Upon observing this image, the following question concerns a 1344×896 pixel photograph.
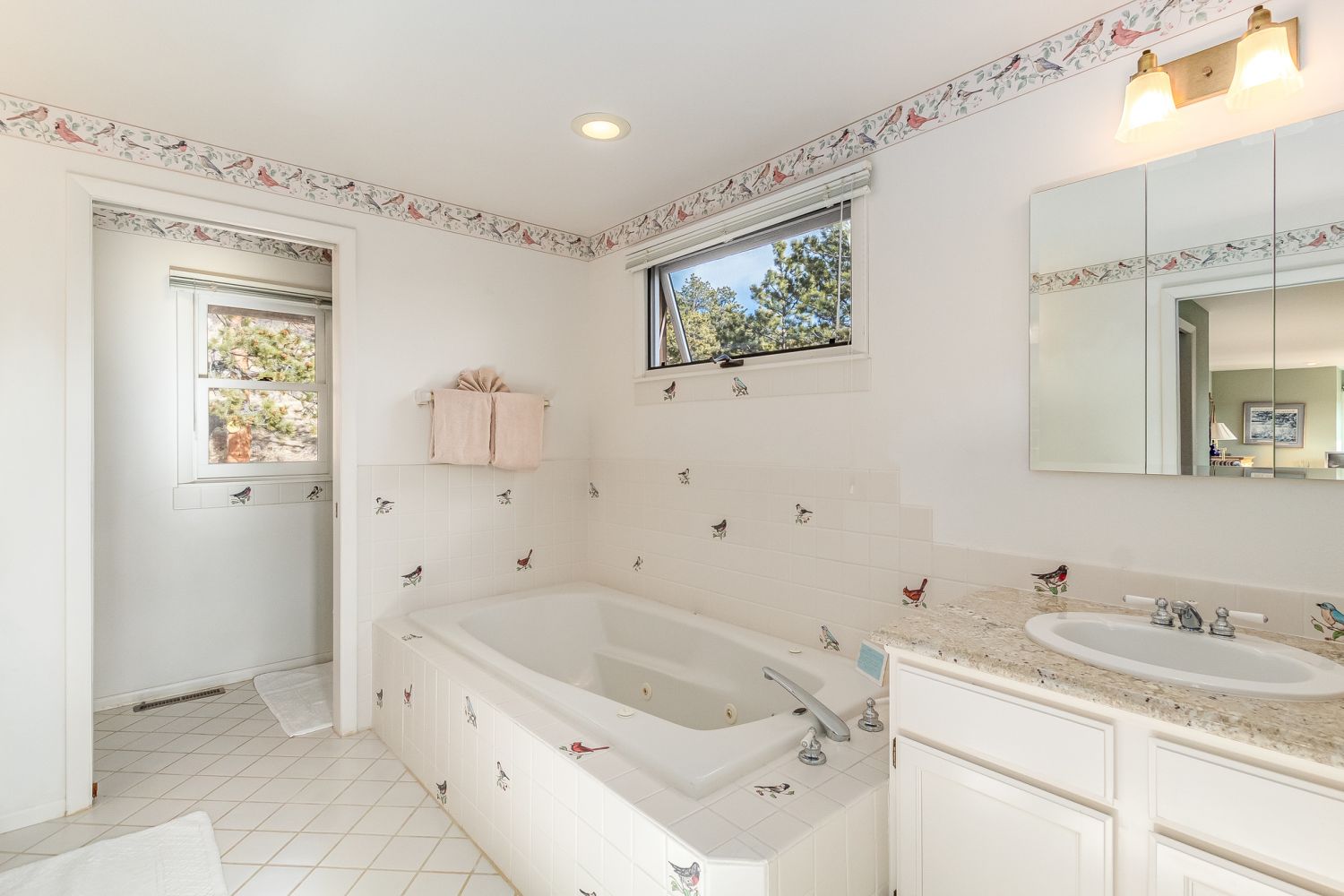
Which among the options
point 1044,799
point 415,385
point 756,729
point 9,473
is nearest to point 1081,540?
point 1044,799

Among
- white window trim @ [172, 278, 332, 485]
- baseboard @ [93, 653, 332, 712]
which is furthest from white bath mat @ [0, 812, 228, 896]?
white window trim @ [172, 278, 332, 485]

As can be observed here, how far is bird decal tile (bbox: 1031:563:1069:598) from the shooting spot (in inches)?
65.8

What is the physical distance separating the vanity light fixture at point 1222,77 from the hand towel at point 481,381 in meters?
2.45

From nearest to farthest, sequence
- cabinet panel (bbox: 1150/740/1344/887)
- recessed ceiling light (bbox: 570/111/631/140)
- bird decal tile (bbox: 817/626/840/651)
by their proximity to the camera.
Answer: cabinet panel (bbox: 1150/740/1344/887), recessed ceiling light (bbox: 570/111/631/140), bird decal tile (bbox: 817/626/840/651)

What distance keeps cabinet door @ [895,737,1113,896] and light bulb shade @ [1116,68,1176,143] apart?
144 cm

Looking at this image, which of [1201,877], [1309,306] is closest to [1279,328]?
[1309,306]

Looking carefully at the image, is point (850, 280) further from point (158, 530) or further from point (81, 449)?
point (158, 530)

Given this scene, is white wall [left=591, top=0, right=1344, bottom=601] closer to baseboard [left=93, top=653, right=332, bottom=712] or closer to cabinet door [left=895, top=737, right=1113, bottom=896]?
cabinet door [left=895, top=737, right=1113, bottom=896]

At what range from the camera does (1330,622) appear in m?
1.31

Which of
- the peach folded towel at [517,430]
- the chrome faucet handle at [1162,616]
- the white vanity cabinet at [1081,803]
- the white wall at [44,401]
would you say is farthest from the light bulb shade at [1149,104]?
the white wall at [44,401]

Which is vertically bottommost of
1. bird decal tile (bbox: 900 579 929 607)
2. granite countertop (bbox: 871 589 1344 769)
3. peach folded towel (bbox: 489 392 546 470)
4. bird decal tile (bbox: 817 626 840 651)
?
bird decal tile (bbox: 817 626 840 651)

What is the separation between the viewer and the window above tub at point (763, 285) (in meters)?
2.24

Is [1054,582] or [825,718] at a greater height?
[1054,582]

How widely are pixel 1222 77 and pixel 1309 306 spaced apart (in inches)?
21.9
